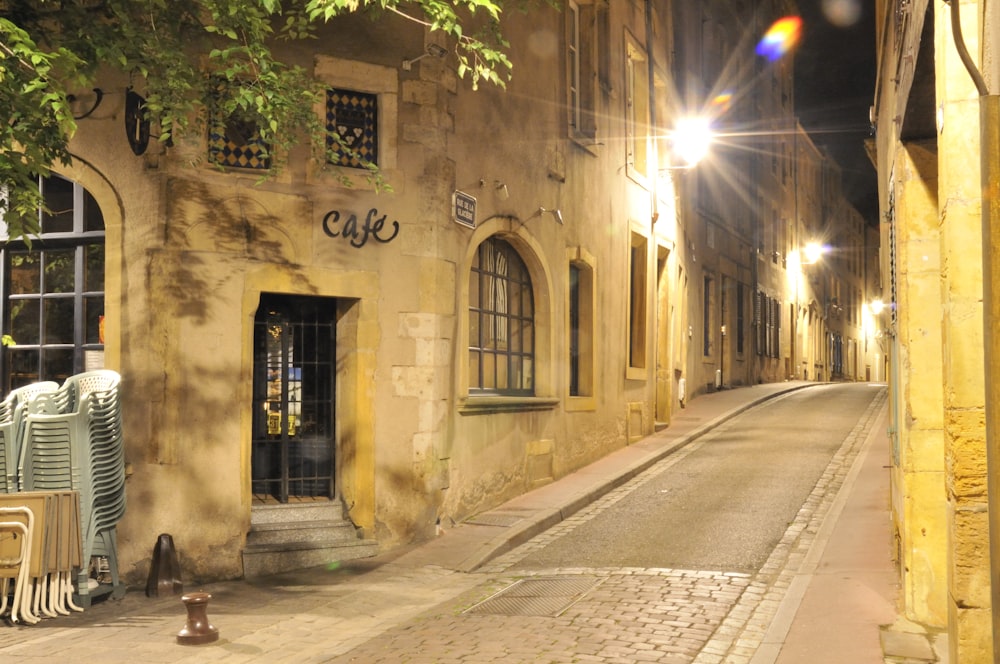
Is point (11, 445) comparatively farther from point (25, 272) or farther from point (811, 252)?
point (811, 252)

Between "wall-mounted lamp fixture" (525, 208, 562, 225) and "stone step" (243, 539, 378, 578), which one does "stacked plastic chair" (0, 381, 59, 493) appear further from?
"wall-mounted lamp fixture" (525, 208, 562, 225)

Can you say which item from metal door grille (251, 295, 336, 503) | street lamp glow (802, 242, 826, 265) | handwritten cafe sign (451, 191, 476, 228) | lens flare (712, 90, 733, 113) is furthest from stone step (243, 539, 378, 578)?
street lamp glow (802, 242, 826, 265)

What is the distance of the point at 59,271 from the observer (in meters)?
10.6

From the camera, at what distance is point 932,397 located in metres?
6.92

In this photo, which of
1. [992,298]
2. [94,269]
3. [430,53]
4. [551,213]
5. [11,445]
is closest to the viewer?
[992,298]

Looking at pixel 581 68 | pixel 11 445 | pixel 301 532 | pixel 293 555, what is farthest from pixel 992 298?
pixel 581 68

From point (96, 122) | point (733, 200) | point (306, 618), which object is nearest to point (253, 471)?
point (306, 618)

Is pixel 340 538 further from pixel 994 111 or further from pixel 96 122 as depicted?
pixel 994 111

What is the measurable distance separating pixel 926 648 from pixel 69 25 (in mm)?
7389

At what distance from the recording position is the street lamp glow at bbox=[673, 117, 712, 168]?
18.0 metres

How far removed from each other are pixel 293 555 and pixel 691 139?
36.9ft

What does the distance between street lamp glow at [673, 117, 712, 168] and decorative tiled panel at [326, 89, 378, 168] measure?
8.38 metres

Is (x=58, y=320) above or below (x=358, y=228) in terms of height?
below

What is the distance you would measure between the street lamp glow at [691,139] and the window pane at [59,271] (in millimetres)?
10731
